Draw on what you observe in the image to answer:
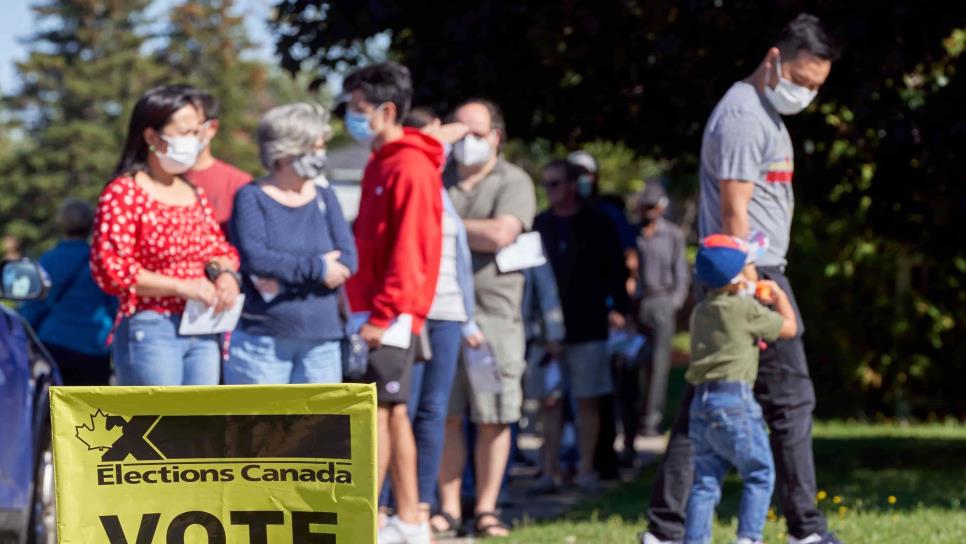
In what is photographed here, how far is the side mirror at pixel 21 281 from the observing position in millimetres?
6652

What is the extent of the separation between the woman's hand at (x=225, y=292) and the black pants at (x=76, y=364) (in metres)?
1.59

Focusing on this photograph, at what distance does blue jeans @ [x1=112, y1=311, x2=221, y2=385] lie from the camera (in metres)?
6.13

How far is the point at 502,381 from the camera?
27.6ft

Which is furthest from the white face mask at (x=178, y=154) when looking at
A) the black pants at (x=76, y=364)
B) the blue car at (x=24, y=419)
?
the black pants at (x=76, y=364)

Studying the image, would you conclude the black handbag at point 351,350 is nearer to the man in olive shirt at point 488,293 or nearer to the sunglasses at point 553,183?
the man in olive shirt at point 488,293

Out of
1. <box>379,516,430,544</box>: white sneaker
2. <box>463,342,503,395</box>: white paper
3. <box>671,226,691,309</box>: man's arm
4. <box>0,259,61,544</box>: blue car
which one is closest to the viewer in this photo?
<box>0,259,61,544</box>: blue car

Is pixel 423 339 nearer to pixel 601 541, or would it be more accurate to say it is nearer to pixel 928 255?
pixel 601 541

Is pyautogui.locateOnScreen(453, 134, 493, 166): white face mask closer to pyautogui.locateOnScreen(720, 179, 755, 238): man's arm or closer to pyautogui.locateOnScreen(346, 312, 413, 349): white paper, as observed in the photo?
pyautogui.locateOnScreen(346, 312, 413, 349): white paper

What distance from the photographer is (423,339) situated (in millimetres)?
7211

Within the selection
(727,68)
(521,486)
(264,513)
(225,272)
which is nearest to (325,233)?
(225,272)

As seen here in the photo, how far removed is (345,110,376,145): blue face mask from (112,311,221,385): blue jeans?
4.47ft

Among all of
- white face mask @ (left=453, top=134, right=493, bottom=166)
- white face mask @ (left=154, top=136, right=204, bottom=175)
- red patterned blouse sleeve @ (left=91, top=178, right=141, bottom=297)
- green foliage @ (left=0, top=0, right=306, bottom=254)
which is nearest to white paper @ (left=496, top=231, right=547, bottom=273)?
white face mask @ (left=453, top=134, right=493, bottom=166)

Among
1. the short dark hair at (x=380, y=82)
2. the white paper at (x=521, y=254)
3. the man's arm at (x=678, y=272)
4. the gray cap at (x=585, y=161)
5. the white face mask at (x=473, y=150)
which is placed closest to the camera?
the short dark hair at (x=380, y=82)

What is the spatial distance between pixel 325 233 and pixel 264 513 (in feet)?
8.37
